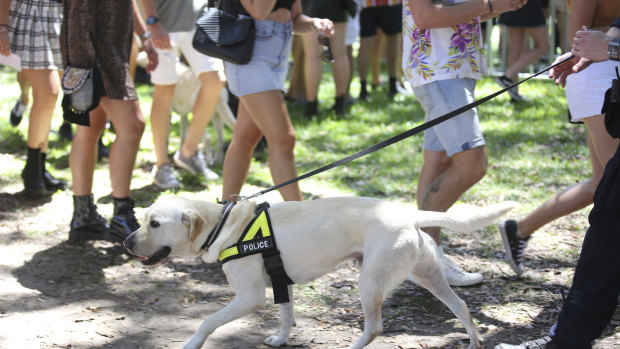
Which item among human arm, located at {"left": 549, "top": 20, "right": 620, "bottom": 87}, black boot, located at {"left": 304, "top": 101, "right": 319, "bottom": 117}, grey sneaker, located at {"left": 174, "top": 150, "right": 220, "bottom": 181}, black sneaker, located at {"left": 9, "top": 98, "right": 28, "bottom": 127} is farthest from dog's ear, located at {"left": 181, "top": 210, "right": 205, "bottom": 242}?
black boot, located at {"left": 304, "top": 101, "right": 319, "bottom": 117}

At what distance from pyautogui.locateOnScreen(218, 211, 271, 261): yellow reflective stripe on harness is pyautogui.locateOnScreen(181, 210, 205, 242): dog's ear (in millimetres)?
163

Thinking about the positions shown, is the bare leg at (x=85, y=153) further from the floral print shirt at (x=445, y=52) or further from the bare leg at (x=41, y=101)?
the floral print shirt at (x=445, y=52)

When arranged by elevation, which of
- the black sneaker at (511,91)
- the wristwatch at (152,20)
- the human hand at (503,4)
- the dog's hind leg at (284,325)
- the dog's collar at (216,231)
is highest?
the human hand at (503,4)

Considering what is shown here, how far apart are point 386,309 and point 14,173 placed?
4.11 m

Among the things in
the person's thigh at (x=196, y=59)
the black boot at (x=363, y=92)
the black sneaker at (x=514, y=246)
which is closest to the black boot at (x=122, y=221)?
the person's thigh at (x=196, y=59)

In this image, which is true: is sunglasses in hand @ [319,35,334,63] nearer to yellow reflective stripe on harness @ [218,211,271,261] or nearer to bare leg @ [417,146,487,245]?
bare leg @ [417,146,487,245]

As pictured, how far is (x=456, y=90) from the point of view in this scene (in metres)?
3.97

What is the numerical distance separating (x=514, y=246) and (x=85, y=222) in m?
2.86

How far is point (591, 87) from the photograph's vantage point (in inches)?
143

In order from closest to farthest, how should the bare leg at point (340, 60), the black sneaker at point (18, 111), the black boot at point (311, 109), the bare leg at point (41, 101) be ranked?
the bare leg at point (41, 101) < the black sneaker at point (18, 111) < the bare leg at point (340, 60) < the black boot at point (311, 109)

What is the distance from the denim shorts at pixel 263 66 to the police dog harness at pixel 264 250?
124 cm

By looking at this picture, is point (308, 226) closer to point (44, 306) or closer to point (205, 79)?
point (44, 306)

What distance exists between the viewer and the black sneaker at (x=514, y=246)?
4359mm

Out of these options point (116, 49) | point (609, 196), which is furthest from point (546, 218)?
point (116, 49)
